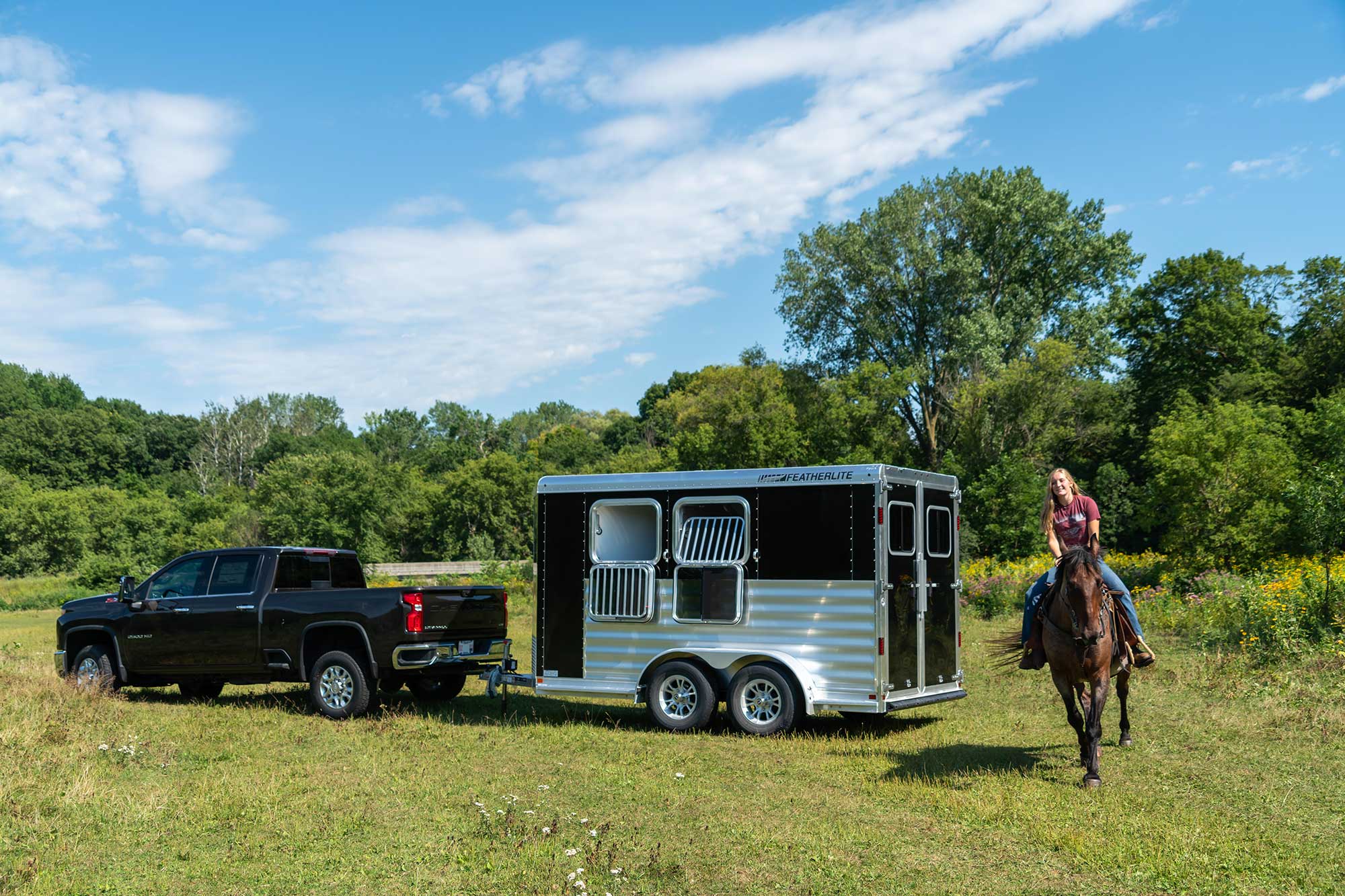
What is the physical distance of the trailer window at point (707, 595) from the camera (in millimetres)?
11180

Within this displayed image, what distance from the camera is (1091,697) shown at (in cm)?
863

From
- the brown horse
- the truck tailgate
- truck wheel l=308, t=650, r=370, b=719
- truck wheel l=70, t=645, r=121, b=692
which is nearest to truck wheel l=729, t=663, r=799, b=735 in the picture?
the brown horse

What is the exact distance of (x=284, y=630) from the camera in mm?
12930

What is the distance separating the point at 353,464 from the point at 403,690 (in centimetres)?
5713

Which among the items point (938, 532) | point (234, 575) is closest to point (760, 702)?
point (938, 532)

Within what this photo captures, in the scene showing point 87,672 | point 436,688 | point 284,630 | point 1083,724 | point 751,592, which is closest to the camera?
point 1083,724

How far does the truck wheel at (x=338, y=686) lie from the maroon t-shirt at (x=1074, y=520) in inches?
305

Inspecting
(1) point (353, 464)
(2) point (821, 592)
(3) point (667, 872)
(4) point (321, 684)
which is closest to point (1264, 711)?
(2) point (821, 592)

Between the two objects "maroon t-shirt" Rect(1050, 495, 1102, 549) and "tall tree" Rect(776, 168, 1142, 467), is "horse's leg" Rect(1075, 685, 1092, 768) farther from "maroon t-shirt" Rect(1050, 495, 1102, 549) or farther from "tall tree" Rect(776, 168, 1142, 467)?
"tall tree" Rect(776, 168, 1142, 467)

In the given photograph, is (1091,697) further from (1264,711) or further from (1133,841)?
(1264,711)

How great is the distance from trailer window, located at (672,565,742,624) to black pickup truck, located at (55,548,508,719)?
300 cm

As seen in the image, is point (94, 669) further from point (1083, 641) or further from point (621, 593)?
point (1083, 641)

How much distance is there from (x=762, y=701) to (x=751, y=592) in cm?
110

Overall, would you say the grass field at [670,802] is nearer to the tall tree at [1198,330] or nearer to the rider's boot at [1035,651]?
the rider's boot at [1035,651]
